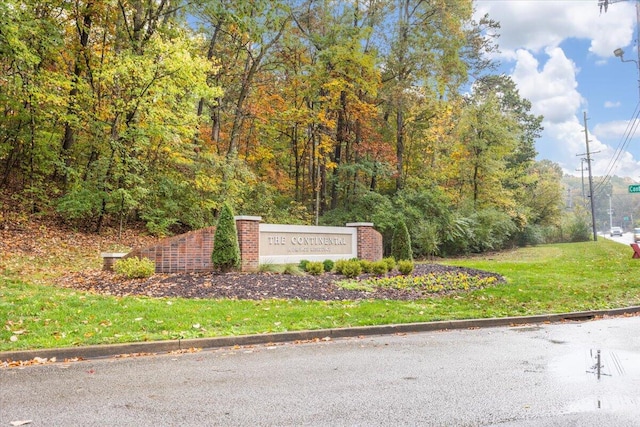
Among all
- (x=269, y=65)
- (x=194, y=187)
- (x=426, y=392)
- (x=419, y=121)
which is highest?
(x=269, y=65)

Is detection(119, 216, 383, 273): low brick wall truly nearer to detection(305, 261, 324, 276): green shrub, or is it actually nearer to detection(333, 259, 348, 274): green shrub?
detection(305, 261, 324, 276): green shrub

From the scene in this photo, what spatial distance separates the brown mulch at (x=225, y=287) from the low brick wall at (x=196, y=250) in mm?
522

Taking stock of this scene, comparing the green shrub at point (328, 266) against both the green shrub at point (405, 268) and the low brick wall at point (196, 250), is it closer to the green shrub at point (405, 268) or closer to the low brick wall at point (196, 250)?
the green shrub at point (405, 268)

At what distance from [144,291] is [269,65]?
57.5ft

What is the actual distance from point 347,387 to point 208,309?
4345mm

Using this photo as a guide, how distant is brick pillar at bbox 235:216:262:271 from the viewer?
1249 cm

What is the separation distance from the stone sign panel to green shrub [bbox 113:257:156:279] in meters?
3.36

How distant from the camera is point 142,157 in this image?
1966cm

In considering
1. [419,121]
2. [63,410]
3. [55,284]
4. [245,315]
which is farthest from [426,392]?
[419,121]

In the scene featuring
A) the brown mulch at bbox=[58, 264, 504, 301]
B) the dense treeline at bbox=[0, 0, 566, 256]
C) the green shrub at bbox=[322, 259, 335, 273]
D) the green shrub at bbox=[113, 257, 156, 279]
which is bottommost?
the brown mulch at bbox=[58, 264, 504, 301]

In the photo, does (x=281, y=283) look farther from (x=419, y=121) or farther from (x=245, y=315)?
(x=419, y=121)

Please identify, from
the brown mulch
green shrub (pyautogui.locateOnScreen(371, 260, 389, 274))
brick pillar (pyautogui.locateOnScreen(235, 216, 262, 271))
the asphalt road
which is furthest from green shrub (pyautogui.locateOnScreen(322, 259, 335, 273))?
the asphalt road

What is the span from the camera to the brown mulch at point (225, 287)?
9.81 m

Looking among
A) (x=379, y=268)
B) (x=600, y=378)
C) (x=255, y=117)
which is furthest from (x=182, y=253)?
(x=255, y=117)
